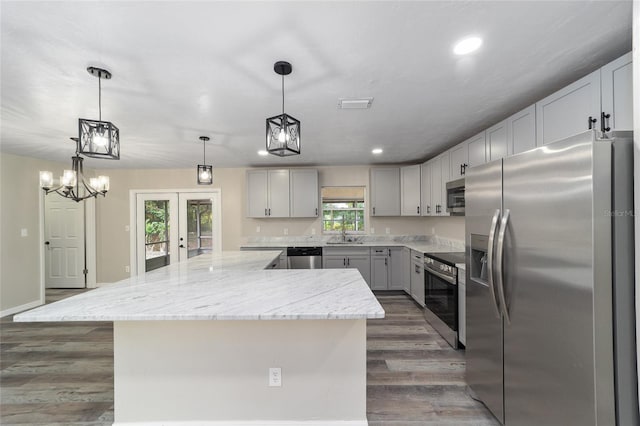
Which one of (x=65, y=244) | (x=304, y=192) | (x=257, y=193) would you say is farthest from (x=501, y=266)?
(x=65, y=244)

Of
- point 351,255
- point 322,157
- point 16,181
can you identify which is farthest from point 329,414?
point 16,181

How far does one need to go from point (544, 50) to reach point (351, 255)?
3.67 m

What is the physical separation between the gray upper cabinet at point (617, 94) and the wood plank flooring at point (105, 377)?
2041 mm

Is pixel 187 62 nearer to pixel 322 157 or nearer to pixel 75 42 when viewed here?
pixel 75 42

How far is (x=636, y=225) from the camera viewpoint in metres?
1.13

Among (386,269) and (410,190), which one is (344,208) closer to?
(410,190)

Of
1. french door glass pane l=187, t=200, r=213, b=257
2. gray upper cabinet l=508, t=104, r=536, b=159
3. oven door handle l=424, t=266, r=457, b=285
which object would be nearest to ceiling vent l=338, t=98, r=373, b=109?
gray upper cabinet l=508, t=104, r=536, b=159

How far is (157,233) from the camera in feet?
17.7

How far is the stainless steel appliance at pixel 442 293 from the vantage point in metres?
2.76

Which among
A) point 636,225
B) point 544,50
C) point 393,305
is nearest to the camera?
point 636,225

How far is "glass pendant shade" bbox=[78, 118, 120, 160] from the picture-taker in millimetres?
1658

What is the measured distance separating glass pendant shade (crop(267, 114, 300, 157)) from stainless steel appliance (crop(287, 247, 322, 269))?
3.15 m

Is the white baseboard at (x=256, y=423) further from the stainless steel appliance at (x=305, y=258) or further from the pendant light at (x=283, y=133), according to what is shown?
the stainless steel appliance at (x=305, y=258)

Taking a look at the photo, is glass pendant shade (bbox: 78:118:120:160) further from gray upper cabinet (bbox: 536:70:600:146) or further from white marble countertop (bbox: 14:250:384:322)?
gray upper cabinet (bbox: 536:70:600:146)
